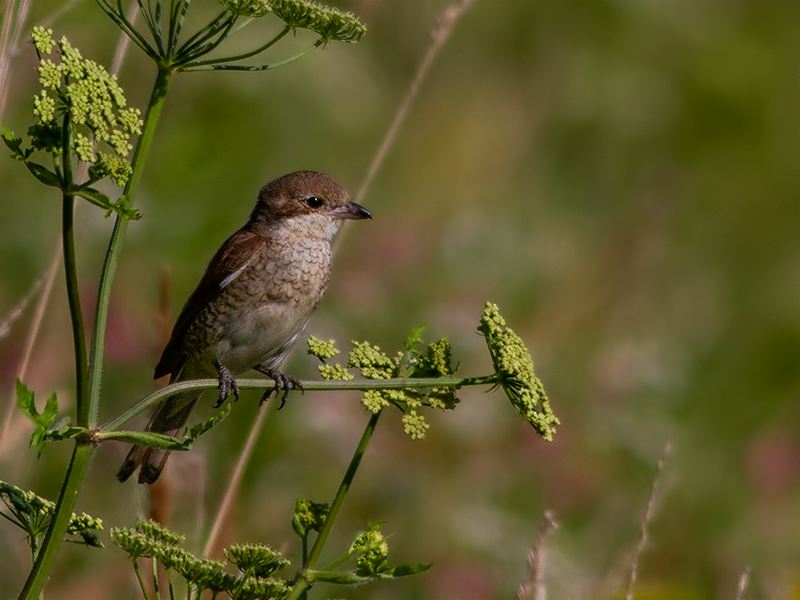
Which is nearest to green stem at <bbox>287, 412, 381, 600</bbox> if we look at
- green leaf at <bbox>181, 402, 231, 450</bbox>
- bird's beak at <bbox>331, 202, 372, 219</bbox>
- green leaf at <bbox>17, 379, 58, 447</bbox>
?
green leaf at <bbox>181, 402, 231, 450</bbox>

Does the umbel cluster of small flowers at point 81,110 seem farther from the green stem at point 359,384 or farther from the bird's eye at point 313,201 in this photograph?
the bird's eye at point 313,201

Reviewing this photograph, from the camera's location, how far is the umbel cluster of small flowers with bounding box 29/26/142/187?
200cm

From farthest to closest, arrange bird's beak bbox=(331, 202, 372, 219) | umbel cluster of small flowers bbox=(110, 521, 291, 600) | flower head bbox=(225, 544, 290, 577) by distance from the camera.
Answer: bird's beak bbox=(331, 202, 372, 219), flower head bbox=(225, 544, 290, 577), umbel cluster of small flowers bbox=(110, 521, 291, 600)

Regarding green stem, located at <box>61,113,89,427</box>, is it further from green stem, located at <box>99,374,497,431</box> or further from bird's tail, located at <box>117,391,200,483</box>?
bird's tail, located at <box>117,391,200,483</box>

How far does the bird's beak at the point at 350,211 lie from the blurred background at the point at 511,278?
0.58 meters

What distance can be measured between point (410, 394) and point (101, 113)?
2.19 ft

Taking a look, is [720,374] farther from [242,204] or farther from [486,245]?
[242,204]

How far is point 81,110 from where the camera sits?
2006 millimetres

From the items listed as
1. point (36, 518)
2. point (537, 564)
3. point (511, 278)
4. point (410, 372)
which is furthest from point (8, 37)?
point (511, 278)

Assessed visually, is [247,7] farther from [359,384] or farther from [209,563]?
[209,563]

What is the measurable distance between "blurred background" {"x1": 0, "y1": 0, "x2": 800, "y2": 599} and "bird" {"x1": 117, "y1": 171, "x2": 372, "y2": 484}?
0.25 meters

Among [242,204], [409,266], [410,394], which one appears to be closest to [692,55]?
[409,266]

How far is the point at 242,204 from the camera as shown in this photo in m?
6.02

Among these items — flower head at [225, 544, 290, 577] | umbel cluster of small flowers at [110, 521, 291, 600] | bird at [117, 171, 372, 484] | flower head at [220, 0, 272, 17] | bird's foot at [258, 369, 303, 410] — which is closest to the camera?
flower head at [220, 0, 272, 17]
